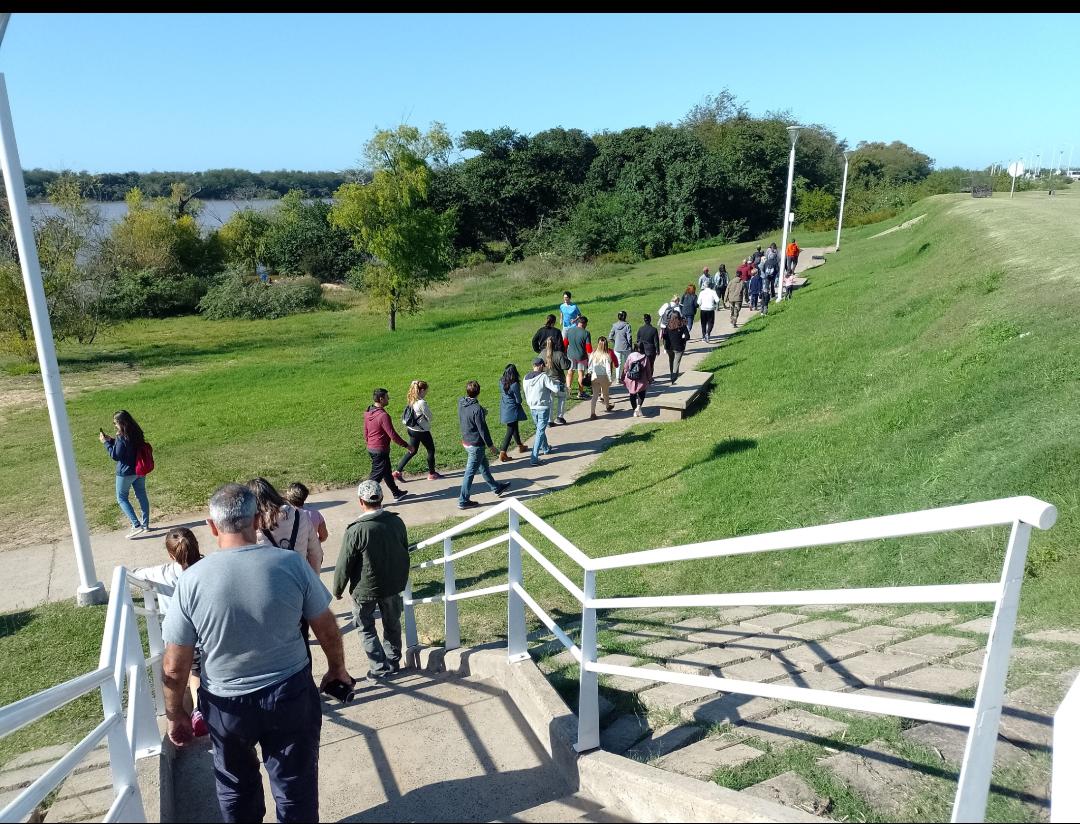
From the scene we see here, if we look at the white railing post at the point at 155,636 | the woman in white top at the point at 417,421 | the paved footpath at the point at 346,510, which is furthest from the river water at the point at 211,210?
the white railing post at the point at 155,636

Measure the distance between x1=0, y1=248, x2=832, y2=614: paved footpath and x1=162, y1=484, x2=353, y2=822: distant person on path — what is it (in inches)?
200

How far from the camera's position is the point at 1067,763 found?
231 centimetres

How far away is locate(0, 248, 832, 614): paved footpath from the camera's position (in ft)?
29.3

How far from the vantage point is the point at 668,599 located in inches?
130

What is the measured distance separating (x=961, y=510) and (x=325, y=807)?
3.27 metres

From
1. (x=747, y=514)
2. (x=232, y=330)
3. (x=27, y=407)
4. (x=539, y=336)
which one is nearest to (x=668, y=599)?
(x=747, y=514)

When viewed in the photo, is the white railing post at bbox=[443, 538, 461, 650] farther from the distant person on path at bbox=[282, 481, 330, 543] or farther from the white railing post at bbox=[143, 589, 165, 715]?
the white railing post at bbox=[143, 589, 165, 715]

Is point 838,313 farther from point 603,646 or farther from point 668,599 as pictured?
point 668,599

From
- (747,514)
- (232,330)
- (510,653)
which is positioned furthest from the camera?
(232,330)

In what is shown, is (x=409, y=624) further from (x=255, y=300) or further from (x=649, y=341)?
(x=255, y=300)

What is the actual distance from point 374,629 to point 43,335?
4.43 meters

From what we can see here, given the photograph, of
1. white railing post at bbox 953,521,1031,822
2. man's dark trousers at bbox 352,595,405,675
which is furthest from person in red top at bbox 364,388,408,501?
white railing post at bbox 953,521,1031,822

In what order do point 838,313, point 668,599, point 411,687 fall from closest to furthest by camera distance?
point 668,599 → point 411,687 → point 838,313

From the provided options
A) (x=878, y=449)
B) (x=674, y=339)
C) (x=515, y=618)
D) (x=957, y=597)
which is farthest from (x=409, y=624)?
(x=674, y=339)
